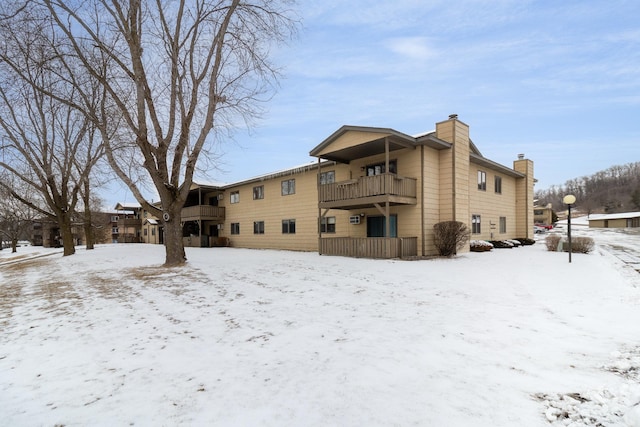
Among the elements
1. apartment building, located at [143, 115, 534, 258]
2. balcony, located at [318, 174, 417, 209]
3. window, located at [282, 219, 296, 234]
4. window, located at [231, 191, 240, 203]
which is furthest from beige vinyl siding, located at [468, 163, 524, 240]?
window, located at [231, 191, 240, 203]

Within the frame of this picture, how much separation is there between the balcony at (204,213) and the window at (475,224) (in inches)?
817

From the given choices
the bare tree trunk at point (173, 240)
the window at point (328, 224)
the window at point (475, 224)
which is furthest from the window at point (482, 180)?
the bare tree trunk at point (173, 240)

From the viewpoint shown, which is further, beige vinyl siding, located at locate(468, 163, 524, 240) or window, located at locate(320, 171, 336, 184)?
window, located at locate(320, 171, 336, 184)

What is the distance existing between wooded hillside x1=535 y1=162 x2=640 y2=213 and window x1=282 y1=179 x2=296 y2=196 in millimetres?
91947

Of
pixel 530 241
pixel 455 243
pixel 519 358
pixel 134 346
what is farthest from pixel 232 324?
pixel 530 241

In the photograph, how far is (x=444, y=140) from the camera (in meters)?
16.2

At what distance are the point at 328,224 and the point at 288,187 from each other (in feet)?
15.2

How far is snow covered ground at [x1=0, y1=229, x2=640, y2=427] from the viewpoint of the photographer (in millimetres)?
2688

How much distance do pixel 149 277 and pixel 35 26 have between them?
10056 millimetres

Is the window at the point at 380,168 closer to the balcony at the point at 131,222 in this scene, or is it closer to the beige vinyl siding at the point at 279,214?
the beige vinyl siding at the point at 279,214

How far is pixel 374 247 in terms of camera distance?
1489 centimetres

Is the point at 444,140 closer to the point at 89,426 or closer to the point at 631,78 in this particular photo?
the point at 631,78

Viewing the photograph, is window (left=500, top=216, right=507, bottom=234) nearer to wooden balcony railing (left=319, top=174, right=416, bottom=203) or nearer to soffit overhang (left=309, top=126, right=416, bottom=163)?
wooden balcony railing (left=319, top=174, right=416, bottom=203)

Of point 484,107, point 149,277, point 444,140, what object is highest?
point 484,107
